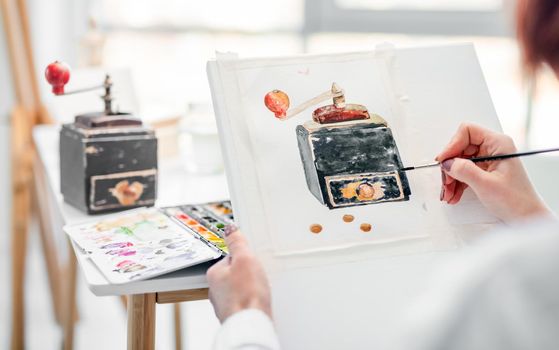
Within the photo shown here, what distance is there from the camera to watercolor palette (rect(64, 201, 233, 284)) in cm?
97

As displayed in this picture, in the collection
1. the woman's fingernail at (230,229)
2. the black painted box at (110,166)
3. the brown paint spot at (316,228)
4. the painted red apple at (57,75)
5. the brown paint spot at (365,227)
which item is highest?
the painted red apple at (57,75)

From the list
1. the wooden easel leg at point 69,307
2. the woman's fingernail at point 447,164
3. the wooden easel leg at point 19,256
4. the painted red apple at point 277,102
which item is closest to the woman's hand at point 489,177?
the woman's fingernail at point 447,164

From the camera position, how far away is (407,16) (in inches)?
94.9

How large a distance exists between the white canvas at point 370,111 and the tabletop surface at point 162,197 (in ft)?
0.35

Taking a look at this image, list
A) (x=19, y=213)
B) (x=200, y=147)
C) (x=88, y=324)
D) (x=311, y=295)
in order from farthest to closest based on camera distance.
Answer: (x=88, y=324), (x=19, y=213), (x=200, y=147), (x=311, y=295)

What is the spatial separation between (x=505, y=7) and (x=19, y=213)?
1.62 metres

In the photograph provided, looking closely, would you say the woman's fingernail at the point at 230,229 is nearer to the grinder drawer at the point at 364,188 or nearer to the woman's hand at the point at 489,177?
the grinder drawer at the point at 364,188

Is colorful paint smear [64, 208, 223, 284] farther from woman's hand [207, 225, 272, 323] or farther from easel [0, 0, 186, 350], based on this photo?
easel [0, 0, 186, 350]

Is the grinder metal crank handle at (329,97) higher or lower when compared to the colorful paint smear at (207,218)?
higher

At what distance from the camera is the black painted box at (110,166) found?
1.24 meters

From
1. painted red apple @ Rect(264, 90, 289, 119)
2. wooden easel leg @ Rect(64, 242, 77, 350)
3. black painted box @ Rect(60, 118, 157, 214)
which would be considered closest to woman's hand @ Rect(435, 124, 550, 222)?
painted red apple @ Rect(264, 90, 289, 119)

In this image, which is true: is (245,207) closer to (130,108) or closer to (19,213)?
(130,108)

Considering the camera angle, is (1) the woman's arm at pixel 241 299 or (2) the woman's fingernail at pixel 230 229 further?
(2) the woman's fingernail at pixel 230 229

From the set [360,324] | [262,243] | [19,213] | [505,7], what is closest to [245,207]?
[262,243]
